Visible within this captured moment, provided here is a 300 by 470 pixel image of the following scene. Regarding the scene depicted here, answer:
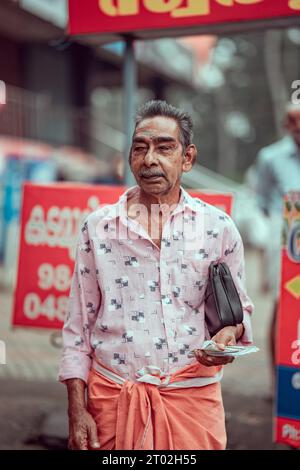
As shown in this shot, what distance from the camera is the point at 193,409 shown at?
2.52 metres

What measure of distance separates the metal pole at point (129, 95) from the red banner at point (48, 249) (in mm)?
287

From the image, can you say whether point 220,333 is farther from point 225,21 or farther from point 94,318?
point 225,21

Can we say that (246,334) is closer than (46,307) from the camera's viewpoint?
Yes

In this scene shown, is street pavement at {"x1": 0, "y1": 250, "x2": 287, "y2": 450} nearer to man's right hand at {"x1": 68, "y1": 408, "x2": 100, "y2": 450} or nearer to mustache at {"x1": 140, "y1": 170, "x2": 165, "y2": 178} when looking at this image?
man's right hand at {"x1": 68, "y1": 408, "x2": 100, "y2": 450}

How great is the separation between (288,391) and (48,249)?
158 cm

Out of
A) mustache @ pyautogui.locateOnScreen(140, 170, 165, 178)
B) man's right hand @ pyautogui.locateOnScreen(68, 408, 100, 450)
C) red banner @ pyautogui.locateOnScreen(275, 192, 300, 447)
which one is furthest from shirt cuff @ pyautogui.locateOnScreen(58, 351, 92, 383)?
red banner @ pyautogui.locateOnScreen(275, 192, 300, 447)

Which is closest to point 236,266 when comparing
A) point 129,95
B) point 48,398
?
point 129,95

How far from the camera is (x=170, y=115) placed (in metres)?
2.55

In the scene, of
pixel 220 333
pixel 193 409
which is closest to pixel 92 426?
pixel 193 409

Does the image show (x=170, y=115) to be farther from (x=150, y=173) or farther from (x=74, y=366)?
(x=74, y=366)

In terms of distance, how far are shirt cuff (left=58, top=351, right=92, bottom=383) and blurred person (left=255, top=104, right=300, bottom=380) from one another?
9.56 ft

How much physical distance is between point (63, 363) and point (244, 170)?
3542cm

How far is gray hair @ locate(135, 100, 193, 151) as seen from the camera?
2553 millimetres

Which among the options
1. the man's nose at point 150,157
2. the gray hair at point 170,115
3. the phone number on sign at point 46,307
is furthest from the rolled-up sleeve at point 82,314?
the phone number on sign at point 46,307
